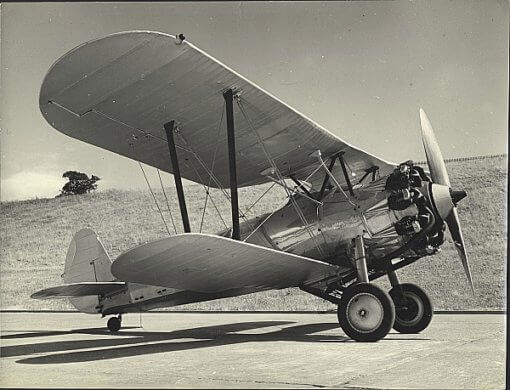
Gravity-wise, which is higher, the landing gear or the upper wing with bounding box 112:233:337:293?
the upper wing with bounding box 112:233:337:293

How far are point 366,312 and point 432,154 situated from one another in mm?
2802

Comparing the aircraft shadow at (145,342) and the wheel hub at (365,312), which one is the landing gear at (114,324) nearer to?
the aircraft shadow at (145,342)

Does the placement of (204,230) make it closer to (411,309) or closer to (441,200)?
(411,309)

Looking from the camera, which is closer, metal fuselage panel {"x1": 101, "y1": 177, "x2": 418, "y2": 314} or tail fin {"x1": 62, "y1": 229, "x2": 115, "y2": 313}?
metal fuselage panel {"x1": 101, "y1": 177, "x2": 418, "y2": 314}

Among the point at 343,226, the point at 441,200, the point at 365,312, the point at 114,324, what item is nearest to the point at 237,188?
the point at 343,226

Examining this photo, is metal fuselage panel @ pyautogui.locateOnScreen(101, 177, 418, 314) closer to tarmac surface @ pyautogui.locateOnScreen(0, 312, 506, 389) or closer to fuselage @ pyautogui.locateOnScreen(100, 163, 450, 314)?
fuselage @ pyautogui.locateOnScreen(100, 163, 450, 314)

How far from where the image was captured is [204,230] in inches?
1083

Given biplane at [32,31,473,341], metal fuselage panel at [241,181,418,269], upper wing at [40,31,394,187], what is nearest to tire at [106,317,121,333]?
biplane at [32,31,473,341]

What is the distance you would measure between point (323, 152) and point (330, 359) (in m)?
4.19

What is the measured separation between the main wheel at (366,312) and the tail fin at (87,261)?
538 centimetres

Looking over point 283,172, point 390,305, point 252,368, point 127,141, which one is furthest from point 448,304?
point 252,368

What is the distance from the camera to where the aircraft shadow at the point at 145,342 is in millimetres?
6641

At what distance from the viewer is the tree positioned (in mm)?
42844

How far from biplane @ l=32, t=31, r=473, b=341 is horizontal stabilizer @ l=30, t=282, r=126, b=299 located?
0.11ft
